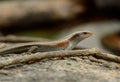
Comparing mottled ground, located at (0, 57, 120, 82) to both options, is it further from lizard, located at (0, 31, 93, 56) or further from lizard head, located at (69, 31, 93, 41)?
lizard head, located at (69, 31, 93, 41)

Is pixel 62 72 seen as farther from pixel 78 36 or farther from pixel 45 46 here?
pixel 78 36

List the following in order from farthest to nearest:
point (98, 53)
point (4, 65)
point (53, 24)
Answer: point (53, 24) → point (98, 53) → point (4, 65)

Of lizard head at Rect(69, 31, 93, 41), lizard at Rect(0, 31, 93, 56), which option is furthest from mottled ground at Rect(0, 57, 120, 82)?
lizard head at Rect(69, 31, 93, 41)

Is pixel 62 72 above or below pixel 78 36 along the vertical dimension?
below

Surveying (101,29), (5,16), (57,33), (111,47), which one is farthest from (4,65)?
(101,29)

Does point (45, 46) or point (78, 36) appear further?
point (78, 36)

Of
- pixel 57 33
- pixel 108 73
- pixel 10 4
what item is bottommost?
pixel 108 73

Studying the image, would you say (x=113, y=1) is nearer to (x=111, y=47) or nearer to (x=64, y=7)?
(x=64, y=7)

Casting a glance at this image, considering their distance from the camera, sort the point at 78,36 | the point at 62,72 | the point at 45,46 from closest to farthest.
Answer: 1. the point at 62,72
2. the point at 45,46
3. the point at 78,36

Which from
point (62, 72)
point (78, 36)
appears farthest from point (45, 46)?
point (62, 72)

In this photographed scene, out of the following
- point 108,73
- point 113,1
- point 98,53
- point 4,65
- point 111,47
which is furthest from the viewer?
point 113,1

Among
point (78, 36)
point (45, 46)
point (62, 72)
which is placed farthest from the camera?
point (78, 36)
